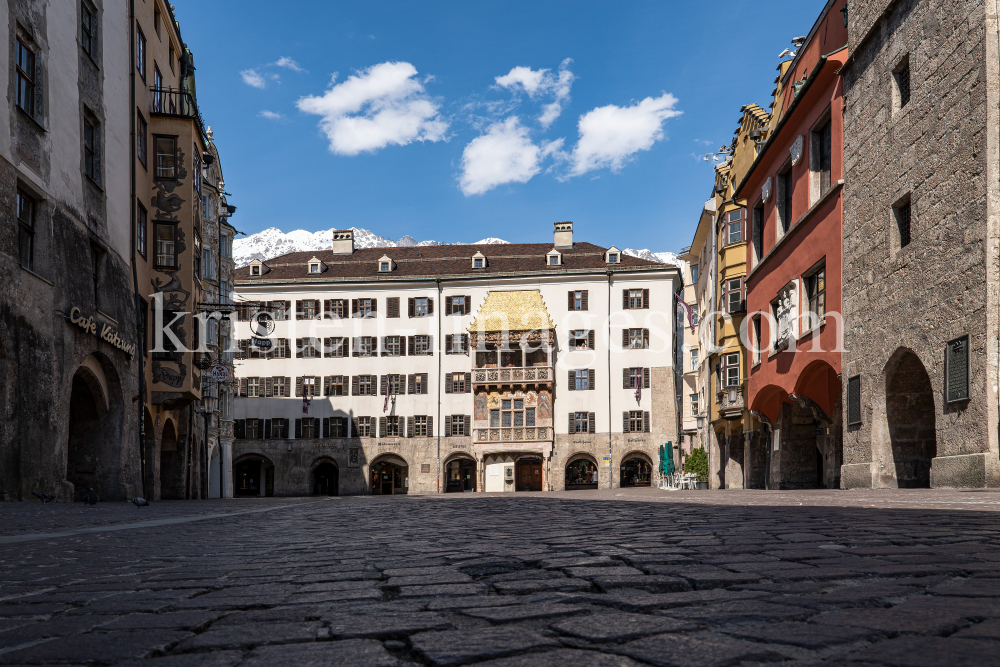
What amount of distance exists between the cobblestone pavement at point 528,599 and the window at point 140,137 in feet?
66.0

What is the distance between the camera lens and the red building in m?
21.2

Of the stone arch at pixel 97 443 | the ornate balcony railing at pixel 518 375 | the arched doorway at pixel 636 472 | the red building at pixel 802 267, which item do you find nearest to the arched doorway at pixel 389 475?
the ornate balcony railing at pixel 518 375

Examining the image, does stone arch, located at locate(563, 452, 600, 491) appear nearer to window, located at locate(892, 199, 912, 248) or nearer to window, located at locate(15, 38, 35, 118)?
window, located at locate(892, 199, 912, 248)

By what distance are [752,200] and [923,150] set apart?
13.9 m

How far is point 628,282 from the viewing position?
59906 mm

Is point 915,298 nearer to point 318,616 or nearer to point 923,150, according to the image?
point 923,150

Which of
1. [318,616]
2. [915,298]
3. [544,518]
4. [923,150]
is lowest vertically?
[544,518]

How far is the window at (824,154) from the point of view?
22203 mm

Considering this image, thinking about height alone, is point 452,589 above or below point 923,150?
below

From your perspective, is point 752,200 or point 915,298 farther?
point 752,200

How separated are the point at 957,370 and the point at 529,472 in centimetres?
4576

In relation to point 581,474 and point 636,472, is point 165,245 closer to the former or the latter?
point 581,474

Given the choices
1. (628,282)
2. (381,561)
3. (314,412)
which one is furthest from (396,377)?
(381,561)

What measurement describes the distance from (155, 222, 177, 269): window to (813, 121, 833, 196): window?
17.6m
